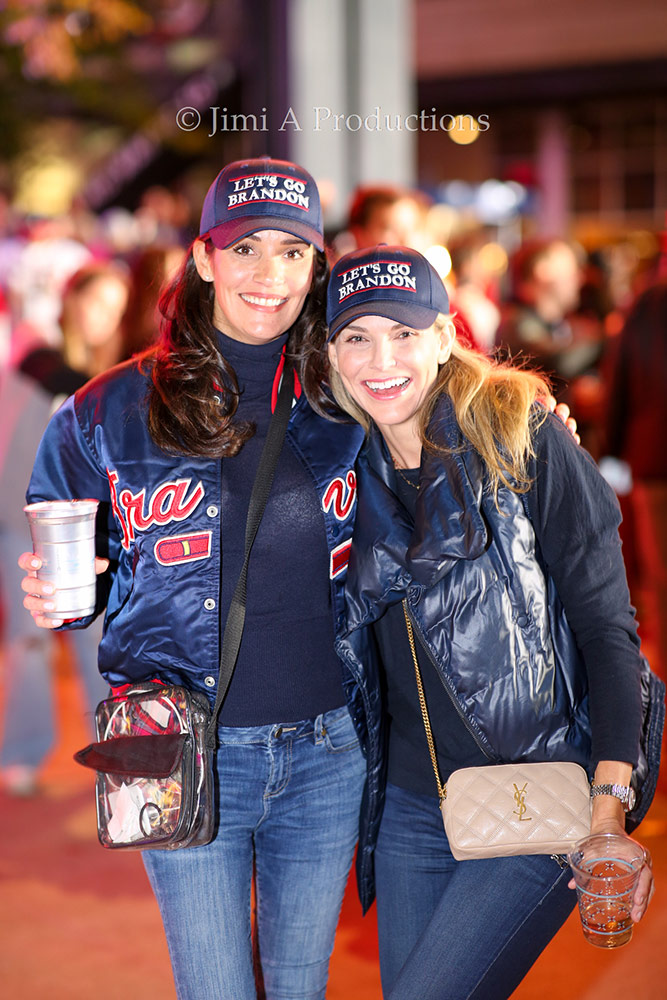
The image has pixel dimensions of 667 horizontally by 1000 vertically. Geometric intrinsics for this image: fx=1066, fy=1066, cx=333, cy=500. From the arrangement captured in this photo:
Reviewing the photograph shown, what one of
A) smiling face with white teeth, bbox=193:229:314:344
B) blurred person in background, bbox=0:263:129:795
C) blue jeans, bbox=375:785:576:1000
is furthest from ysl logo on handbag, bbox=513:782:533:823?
blurred person in background, bbox=0:263:129:795

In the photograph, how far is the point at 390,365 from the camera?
2400 mm

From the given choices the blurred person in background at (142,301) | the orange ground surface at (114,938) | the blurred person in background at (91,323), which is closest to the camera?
the orange ground surface at (114,938)

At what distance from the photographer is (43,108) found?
67.4 feet

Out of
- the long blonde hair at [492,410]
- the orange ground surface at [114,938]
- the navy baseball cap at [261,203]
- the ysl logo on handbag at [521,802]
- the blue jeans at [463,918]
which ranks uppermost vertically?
the navy baseball cap at [261,203]

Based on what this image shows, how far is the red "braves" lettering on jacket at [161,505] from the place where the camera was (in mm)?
2354

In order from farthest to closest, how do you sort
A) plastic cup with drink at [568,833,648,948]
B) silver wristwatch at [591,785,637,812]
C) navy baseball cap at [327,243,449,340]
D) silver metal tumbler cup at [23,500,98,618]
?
navy baseball cap at [327,243,449,340]
silver metal tumbler cup at [23,500,98,618]
silver wristwatch at [591,785,637,812]
plastic cup with drink at [568,833,648,948]

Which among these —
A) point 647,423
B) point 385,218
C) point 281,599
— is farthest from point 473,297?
point 281,599

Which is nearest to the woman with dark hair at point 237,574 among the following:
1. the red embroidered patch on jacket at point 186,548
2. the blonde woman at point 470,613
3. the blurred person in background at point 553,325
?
the red embroidered patch on jacket at point 186,548

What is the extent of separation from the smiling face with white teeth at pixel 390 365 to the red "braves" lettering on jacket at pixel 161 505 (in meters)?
0.44

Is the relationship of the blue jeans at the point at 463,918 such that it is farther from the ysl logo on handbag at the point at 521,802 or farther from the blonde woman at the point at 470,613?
the ysl logo on handbag at the point at 521,802

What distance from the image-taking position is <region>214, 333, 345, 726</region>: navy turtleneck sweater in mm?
2354

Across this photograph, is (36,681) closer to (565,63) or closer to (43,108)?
(43,108)

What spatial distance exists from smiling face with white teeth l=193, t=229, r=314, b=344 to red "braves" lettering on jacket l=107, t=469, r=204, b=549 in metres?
0.41

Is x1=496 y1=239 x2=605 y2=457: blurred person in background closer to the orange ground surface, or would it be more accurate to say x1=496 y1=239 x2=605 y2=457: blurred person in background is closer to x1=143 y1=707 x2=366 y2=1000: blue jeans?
the orange ground surface
